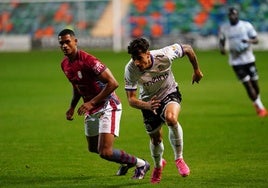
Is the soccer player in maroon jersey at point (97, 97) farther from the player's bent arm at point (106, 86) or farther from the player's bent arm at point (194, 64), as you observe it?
the player's bent arm at point (194, 64)

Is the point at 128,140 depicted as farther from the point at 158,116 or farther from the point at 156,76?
the point at 156,76

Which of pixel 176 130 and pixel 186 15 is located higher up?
pixel 186 15

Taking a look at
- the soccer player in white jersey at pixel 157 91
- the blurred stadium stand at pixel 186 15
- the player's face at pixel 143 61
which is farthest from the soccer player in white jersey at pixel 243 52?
the blurred stadium stand at pixel 186 15

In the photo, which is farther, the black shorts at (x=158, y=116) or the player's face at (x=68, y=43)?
→ the black shorts at (x=158, y=116)

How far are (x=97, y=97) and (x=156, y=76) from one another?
2.77 feet

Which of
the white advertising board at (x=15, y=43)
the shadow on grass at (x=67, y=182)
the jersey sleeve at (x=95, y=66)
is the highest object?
the jersey sleeve at (x=95, y=66)

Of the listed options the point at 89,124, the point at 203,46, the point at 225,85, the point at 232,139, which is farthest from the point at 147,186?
the point at 203,46

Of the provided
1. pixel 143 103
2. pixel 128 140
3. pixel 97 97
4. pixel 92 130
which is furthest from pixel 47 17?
pixel 143 103

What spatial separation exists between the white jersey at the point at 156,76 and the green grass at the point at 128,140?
3.96 ft

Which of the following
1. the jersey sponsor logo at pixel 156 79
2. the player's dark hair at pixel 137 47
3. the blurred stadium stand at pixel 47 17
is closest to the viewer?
the player's dark hair at pixel 137 47

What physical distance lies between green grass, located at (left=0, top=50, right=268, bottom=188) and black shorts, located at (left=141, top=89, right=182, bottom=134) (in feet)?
2.42

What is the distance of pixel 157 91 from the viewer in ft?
36.4

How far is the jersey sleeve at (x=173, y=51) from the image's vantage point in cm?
1094

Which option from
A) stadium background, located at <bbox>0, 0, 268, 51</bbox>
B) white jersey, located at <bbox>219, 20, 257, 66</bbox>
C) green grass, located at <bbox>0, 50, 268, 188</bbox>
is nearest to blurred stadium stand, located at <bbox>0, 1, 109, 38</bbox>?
stadium background, located at <bbox>0, 0, 268, 51</bbox>
